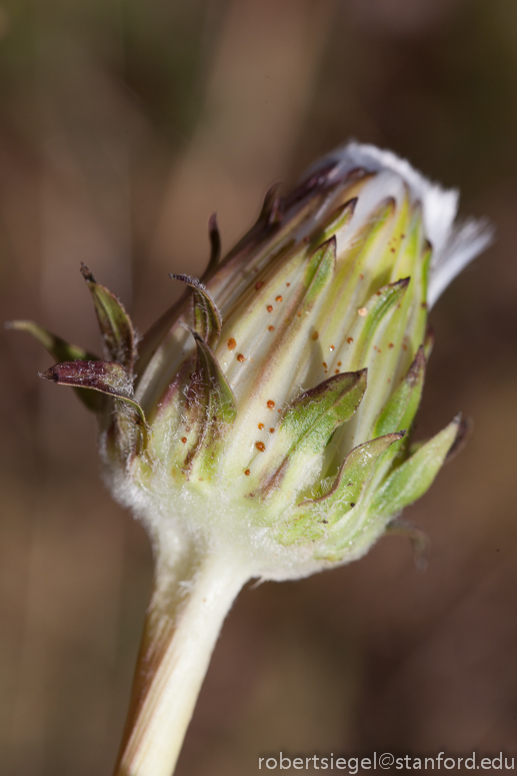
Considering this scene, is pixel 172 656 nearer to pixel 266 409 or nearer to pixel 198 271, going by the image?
pixel 266 409

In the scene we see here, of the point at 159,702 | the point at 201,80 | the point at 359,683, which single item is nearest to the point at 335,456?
the point at 159,702

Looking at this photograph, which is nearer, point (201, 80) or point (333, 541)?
point (333, 541)

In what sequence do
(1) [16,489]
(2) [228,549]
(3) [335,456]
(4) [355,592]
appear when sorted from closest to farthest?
(3) [335,456], (2) [228,549], (1) [16,489], (4) [355,592]

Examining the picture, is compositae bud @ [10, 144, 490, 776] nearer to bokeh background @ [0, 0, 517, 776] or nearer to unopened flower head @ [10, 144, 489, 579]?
unopened flower head @ [10, 144, 489, 579]

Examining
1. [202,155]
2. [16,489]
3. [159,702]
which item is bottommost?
[159,702]

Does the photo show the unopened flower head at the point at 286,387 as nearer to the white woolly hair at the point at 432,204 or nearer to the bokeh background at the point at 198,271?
the white woolly hair at the point at 432,204

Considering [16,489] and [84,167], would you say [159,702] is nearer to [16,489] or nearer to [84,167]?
[16,489]
